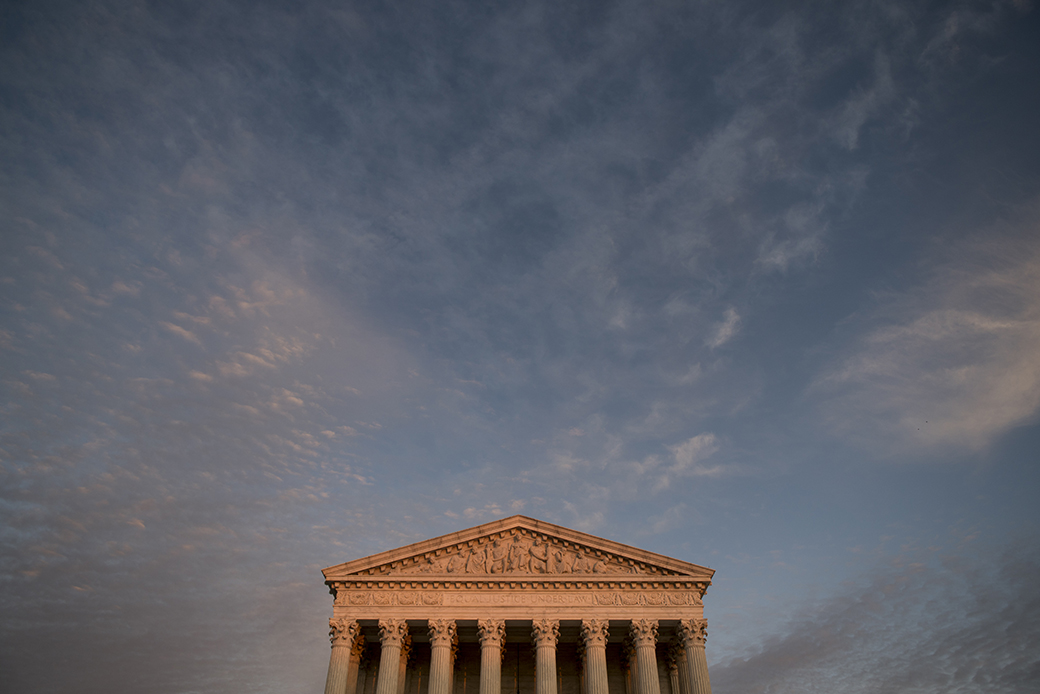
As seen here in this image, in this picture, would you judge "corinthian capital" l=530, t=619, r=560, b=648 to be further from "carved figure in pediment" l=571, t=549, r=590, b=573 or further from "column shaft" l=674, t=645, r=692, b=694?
"column shaft" l=674, t=645, r=692, b=694

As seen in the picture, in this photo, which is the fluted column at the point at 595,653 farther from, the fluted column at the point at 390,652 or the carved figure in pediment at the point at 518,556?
the fluted column at the point at 390,652

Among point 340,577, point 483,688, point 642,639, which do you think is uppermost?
point 340,577

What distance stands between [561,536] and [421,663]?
1107cm

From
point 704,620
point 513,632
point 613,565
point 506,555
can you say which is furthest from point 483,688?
point 704,620

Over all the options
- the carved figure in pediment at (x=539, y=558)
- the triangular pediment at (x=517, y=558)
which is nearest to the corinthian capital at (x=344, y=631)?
the triangular pediment at (x=517, y=558)

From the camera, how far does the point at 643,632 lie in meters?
33.2

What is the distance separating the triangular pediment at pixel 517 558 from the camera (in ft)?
113

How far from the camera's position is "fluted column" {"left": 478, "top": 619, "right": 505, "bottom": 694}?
32250 millimetres

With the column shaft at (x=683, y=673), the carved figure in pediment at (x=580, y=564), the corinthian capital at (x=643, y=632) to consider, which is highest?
the carved figure in pediment at (x=580, y=564)

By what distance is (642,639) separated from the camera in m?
33.0

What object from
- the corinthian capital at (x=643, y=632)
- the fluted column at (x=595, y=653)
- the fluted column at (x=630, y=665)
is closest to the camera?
the fluted column at (x=595, y=653)

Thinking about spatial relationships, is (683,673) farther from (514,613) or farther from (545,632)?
(514,613)

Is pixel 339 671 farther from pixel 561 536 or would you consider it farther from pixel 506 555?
pixel 561 536

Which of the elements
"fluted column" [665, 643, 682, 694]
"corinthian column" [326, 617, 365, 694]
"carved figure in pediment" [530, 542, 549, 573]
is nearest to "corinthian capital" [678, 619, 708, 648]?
"fluted column" [665, 643, 682, 694]
